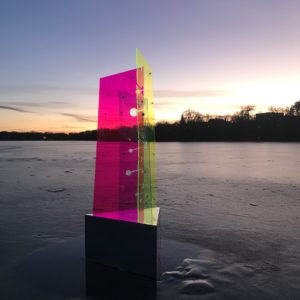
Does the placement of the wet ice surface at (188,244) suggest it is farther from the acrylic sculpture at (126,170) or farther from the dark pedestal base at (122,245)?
the acrylic sculpture at (126,170)

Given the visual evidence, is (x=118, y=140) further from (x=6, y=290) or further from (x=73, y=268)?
(x=6, y=290)

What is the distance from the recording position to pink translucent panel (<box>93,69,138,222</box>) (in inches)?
202

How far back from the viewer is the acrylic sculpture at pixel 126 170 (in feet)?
15.4

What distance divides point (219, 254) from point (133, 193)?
160 centimetres

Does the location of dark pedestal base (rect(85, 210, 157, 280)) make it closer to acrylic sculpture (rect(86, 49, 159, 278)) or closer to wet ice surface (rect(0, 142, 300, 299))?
acrylic sculpture (rect(86, 49, 159, 278))

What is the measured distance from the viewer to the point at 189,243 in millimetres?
5918

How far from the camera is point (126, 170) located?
17.6 ft

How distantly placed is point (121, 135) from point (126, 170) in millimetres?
532

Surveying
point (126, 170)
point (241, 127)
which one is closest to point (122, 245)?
point (126, 170)

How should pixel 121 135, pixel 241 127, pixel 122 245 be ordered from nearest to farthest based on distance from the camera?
pixel 122 245 → pixel 121 135 → pixel 241 127

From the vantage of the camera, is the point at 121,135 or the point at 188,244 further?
the point at 188,244

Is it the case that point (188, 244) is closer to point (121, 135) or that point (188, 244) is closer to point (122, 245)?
point (122, 245)

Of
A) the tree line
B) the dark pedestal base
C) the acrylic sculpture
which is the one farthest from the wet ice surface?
the tree line

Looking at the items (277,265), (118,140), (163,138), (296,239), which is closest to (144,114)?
(118,140)
